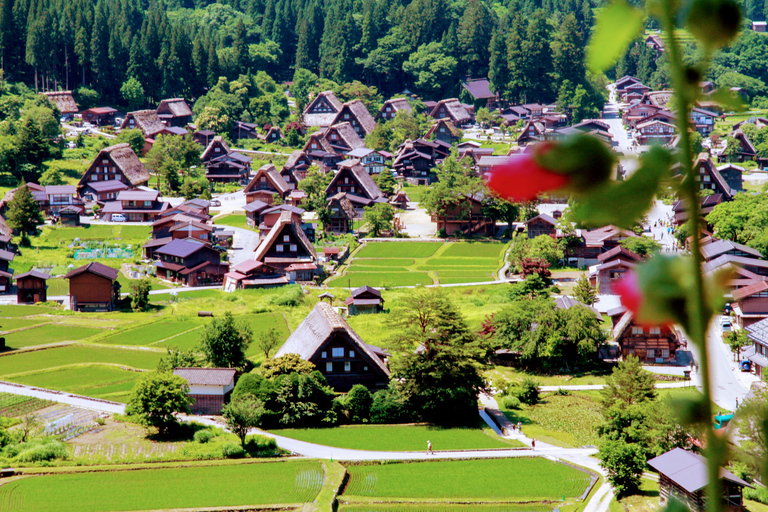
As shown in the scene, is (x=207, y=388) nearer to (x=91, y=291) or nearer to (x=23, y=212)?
(x=91, y=291)

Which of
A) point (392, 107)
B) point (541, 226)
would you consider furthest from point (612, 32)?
point (392, 107)

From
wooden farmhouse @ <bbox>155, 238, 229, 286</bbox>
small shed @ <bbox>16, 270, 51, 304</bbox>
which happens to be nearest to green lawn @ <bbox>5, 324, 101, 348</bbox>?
small shed @ <bbox>16, 270, 51, 304</bbox>

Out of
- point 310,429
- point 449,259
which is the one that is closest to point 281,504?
point 310,429

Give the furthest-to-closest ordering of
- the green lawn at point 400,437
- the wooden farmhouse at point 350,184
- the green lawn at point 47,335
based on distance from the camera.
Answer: the wooden farmhouse at point 350,184 < the green lawn at point 47,335 < the green lawn at point 400,437

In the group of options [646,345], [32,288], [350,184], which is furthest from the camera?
[350,184]

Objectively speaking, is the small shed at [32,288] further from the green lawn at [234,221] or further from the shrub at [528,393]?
the shrub at [528,393]

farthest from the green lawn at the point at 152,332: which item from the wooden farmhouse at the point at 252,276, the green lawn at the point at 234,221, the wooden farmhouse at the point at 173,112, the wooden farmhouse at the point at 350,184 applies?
the wooden farmhouse at the point at 173,112

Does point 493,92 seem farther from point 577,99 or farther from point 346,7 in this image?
point 346,7
